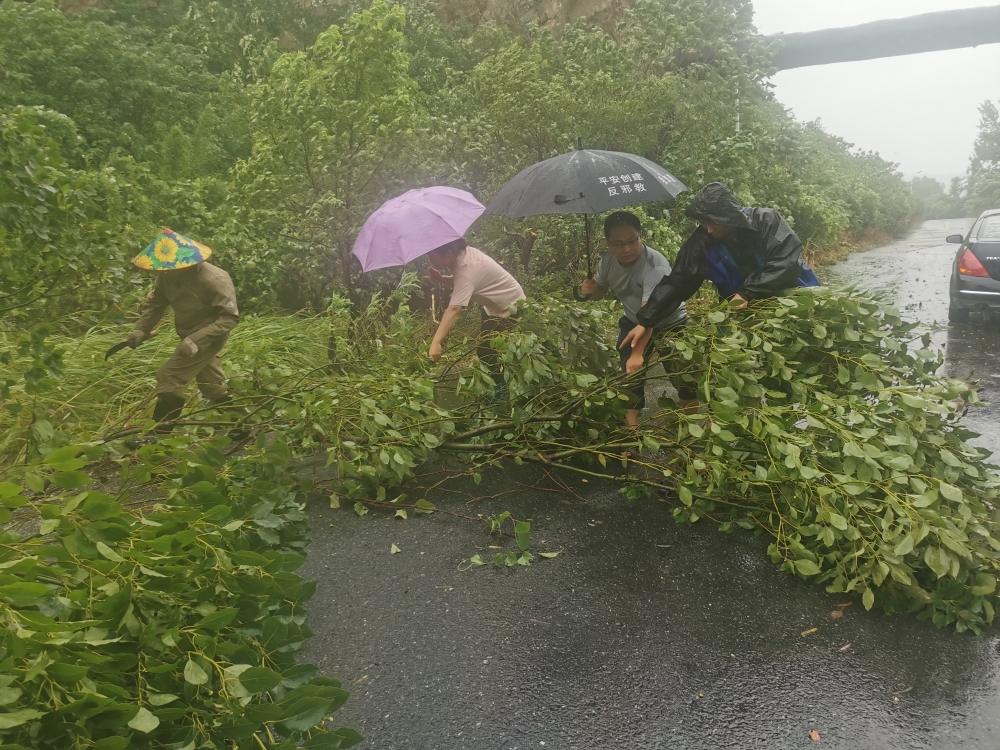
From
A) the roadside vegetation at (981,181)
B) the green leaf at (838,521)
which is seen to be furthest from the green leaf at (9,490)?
the roadside vegetation at (981,181)

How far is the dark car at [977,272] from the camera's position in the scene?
26.1 feet

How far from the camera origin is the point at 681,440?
3.81 m

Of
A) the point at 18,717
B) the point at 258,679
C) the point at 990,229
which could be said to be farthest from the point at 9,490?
the point at 990,229

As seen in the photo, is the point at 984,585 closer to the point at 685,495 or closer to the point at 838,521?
the point at 838,521

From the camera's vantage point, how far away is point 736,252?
3914mm

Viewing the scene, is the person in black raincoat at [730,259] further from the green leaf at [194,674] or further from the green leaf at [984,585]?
the green leaf at [194,674]

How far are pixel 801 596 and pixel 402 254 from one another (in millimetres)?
3621

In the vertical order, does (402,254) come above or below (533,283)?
above

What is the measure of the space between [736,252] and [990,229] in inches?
278

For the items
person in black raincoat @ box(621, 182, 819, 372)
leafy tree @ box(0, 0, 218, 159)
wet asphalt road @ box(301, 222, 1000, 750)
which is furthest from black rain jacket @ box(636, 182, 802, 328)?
leafy tree @ box(0, 0, 218, 159)

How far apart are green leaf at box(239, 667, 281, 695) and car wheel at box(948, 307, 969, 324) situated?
10.1 meters

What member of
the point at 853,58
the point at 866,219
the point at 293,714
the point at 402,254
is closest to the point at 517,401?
the point at 402,254

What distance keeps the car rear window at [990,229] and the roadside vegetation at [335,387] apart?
3.44 meters

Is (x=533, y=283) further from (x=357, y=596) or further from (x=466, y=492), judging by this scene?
(x=357, y=596)
